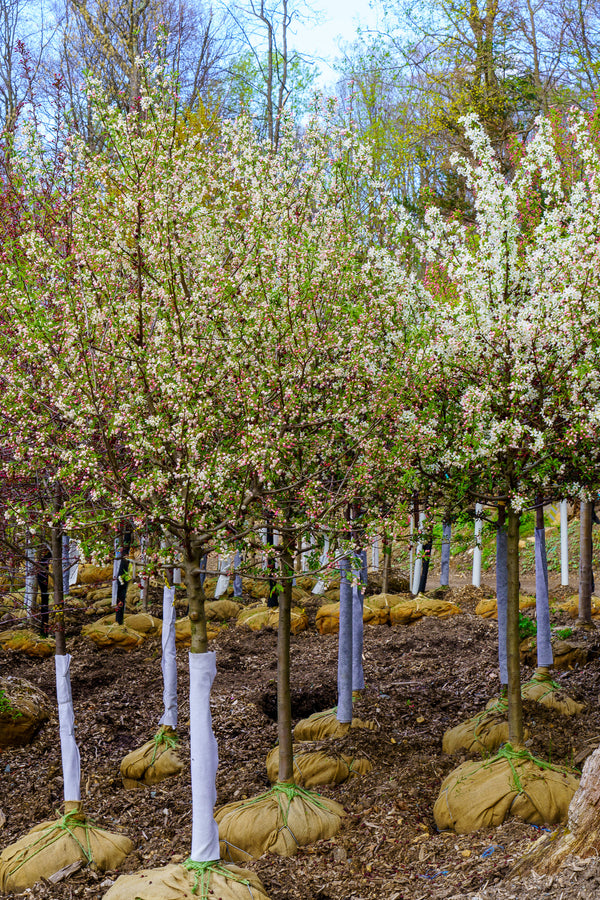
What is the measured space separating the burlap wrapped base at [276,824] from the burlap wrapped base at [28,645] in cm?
713

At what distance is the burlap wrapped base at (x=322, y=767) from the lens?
662 centimetres

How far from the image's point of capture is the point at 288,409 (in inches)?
197

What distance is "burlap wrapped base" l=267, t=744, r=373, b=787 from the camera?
6617 mm

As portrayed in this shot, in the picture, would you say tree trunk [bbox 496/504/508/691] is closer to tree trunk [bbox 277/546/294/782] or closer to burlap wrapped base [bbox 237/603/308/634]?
tree trunk [bbox 277/546/294/782]

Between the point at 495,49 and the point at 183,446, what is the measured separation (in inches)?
637

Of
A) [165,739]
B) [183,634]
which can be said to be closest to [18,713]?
[165,739]

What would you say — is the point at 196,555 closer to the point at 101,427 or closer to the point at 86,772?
the point at 101,427

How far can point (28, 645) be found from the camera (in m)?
12.1

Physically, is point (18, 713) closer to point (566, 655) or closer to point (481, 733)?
point (481, 733)

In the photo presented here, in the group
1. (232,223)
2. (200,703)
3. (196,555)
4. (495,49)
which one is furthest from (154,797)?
(495,49)

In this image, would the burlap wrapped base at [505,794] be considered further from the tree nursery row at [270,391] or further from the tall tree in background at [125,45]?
the tall tree in background at [125,45]

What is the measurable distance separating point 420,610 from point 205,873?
368 inches

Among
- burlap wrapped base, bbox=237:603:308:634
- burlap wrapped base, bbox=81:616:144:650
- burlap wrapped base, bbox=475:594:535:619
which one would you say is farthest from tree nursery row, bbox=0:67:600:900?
burlap wrapped base, bbox=475:594:535:619

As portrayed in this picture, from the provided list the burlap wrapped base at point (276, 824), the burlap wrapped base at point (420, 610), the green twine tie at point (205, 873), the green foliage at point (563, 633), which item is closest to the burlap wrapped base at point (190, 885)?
the green twine tie at point (205, 873)
